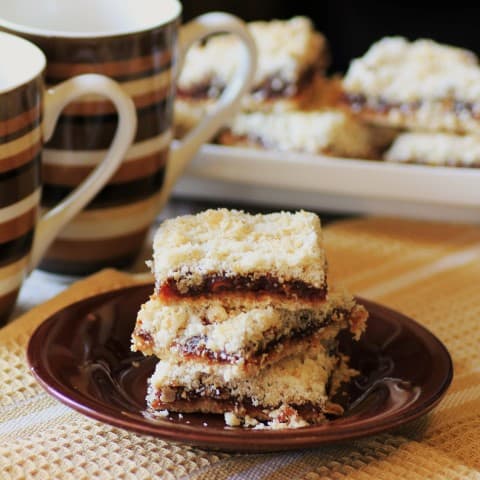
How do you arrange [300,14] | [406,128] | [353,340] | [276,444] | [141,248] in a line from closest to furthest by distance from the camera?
[276,444], [353,340], [141,248], [406,128], [300,14]

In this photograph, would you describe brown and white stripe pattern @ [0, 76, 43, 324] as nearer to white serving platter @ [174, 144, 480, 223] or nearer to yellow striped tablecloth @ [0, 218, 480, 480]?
yellow striped tablecloth @ [0, 218, 480, 480]

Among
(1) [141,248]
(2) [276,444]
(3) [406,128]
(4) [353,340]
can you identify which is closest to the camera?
(2) [276,444]

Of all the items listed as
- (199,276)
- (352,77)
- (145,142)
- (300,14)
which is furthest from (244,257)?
(300,14)

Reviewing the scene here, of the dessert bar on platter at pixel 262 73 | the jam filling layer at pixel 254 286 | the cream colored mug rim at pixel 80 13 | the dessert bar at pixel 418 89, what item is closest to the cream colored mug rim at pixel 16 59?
the cream colored mug rim at pixel 80 13

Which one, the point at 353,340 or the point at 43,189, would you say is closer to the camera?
the point at 353,340

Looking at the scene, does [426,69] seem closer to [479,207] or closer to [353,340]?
[479,207]

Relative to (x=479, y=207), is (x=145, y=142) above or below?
above

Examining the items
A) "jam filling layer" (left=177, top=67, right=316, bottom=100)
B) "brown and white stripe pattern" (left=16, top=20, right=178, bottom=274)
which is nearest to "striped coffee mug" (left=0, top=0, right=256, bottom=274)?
"brown and white stripe pattern" (left=16, top=20, right=178, bottom=274)
